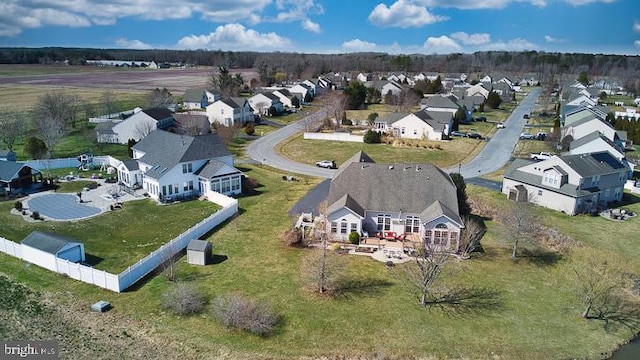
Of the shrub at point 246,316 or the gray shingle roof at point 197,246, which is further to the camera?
the gray shingle roof at point 197,246

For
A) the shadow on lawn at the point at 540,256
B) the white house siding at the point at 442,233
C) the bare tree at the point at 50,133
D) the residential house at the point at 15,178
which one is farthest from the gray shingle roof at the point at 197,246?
the bare tree at the point at 50,133

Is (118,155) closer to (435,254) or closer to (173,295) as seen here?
(173,295)

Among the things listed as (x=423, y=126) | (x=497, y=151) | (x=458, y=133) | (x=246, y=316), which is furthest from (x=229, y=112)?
(x=246, y=316)

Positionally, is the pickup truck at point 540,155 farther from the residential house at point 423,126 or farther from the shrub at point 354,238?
the shrub at point 354,238

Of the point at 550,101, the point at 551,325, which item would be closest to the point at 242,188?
the point at 551,325

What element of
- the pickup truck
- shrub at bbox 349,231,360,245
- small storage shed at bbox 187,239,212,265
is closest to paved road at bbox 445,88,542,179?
the pickup truck

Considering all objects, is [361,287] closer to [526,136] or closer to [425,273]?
[425,273]
